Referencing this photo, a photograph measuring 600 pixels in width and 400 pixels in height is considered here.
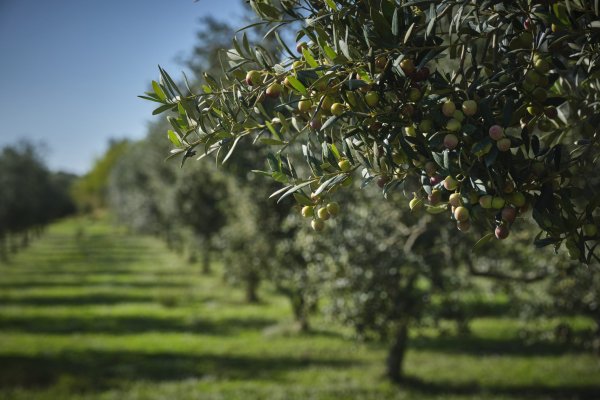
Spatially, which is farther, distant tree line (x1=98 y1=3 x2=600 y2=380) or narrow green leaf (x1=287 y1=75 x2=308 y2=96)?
distant tree line (x1=98 y1=3 x2=600 y2=380)

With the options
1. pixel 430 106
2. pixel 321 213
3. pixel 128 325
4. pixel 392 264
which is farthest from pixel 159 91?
pixel 128 325

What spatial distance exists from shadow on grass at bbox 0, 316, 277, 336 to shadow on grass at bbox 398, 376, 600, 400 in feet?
25.3

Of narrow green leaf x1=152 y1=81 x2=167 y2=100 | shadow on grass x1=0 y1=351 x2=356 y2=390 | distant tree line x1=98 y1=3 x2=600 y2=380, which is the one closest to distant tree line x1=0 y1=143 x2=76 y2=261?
shadow on grass x1=0 y1=351 x2=356 y2=390

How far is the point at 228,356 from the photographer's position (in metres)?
14.2

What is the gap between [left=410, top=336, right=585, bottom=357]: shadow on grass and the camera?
46.6 ft

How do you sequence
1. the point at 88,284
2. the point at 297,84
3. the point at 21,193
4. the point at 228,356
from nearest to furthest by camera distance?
the point at 297,84, the point at 228,356, the point at 88,284, the point at 21,193

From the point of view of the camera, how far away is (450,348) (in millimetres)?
14820

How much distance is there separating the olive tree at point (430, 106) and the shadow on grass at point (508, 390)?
9.76m

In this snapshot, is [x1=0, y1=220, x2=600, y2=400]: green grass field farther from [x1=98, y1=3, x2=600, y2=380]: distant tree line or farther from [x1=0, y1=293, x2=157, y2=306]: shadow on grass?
[x1=98, y1=3, x2=600, y2=380]: distant tree line

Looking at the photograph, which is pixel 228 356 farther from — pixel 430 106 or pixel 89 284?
pixel 89 284

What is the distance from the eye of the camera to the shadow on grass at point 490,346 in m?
14.2

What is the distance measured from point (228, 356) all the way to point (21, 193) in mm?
30750

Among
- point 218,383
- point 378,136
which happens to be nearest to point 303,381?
point 218,383

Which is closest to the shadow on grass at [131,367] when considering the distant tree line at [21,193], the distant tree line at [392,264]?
the distant tree line at [392,264]
